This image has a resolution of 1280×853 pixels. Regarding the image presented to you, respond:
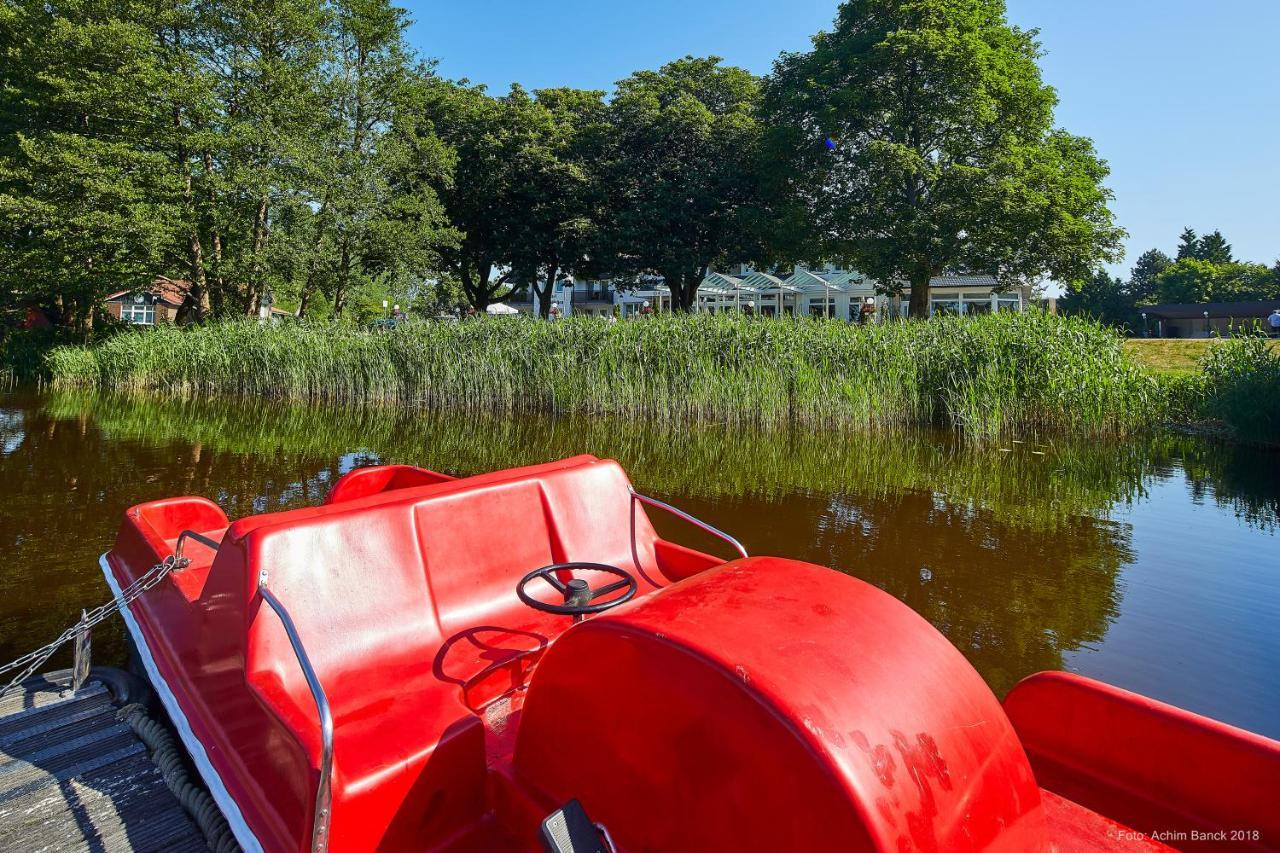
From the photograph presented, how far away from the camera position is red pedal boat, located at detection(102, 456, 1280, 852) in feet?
4.10

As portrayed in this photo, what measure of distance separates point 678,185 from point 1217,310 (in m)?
35.4

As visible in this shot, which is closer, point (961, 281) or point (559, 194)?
point (559, 194)

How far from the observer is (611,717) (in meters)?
Result: 1.47

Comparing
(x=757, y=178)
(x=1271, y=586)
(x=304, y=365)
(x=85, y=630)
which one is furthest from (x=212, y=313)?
(x=1271, y=586)

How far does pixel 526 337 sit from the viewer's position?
495 inches

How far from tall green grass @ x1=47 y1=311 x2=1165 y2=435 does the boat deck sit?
856 cm

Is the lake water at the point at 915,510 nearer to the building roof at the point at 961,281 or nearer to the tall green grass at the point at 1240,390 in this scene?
the tall green grass at the point at 1240,390

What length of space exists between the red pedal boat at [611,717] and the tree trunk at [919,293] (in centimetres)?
1949

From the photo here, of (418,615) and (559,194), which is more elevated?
(559,194)

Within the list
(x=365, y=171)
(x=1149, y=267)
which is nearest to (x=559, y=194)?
(x=365, y=171)

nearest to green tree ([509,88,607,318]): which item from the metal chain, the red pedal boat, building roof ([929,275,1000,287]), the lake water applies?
the lake water

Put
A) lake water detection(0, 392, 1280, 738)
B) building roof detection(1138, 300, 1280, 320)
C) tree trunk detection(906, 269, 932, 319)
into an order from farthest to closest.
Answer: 1. building roof detection(1138, 300, 1280, 320)
2. tree trunk detection(906, 269, 932, 319)
3. lake water detection(0, 392, 1280, 738)

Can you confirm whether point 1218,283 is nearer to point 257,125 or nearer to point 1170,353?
point 1170,353

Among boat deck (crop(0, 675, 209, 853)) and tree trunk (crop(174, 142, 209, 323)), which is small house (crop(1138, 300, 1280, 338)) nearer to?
tree trunk (crop(174, 142, 209, 323))
